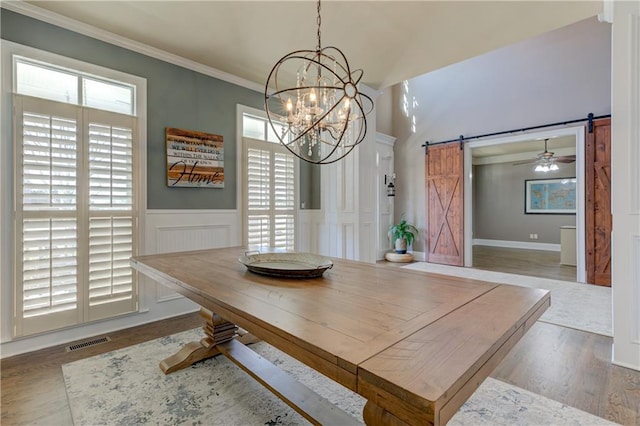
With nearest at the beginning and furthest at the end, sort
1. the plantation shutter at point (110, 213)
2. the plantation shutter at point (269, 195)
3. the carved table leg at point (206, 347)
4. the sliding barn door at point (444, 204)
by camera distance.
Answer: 1. the carved table leg at point (206, 347)
2. the plantation shutter at point (110, 213)
3. the plantation shutter at point (269, 195)
4. the sliding barn door at point (444, 204)

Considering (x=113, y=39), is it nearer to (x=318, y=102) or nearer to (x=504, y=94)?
(x=318, y=102)

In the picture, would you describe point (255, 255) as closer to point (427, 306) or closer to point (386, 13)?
point (427, 306)

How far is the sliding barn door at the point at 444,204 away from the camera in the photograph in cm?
576

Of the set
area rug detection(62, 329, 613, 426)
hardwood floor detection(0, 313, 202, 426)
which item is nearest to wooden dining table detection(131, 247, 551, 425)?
area rug detection(62, 329, 613, 426)

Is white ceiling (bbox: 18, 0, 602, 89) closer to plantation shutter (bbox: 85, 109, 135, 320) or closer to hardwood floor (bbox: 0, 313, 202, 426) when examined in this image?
plantation shutter (bbox: 85, 109, 135, 320)

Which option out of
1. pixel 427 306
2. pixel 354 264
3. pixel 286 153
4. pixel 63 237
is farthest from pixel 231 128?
pixel 427 306

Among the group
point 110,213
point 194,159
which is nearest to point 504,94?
point 194,159

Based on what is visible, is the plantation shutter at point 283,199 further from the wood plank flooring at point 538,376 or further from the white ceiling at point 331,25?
the wood plank flooring at point 538,376

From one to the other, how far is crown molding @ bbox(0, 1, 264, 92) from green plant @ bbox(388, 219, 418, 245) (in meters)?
4.13

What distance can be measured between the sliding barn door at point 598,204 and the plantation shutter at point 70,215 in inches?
236

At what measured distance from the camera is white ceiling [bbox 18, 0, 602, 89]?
2.58 m

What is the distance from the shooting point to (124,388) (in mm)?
1938

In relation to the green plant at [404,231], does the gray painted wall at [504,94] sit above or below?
above

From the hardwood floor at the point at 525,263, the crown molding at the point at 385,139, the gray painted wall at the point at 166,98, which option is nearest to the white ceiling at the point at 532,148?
the crown molding at the point at 385,139
